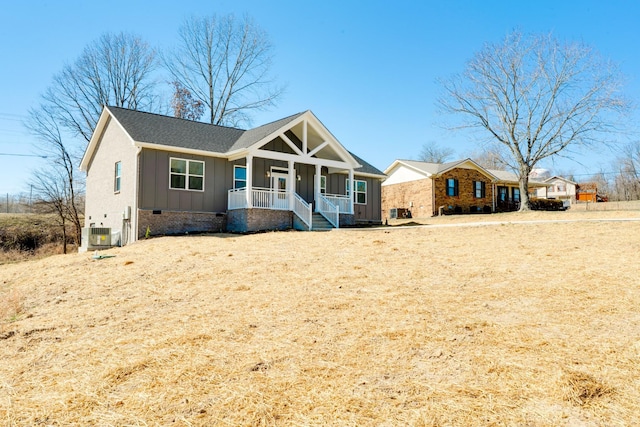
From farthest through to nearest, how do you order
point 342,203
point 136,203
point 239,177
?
point 342,203 < point 239,177 < point 136,203

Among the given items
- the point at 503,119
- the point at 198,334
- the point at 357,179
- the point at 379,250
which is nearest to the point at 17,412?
the point at 198,334

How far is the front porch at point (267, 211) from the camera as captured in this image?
641 inches

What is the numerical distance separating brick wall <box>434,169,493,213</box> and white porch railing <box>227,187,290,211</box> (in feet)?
47.4

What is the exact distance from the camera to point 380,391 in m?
3.21

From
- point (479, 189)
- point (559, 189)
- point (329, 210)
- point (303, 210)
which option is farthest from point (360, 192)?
point (559, 189)

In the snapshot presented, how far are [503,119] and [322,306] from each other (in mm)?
23503

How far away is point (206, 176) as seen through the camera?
17.1 m

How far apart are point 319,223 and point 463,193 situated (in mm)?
15968

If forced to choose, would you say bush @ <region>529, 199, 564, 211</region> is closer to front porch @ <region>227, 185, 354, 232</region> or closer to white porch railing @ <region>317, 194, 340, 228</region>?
white porch railing @ <region>317, 194, 340, 228</region>

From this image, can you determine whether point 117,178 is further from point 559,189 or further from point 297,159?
point 559,189

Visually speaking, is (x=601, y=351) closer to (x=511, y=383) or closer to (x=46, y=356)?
(x=511, y=383)

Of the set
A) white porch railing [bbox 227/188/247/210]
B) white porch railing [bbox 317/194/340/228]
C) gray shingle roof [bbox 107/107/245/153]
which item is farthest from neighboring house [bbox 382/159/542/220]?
white porch railing [bbox 227/188/247/210]

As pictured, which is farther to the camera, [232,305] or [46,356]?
[232,305]

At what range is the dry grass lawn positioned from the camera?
2.98 metres
